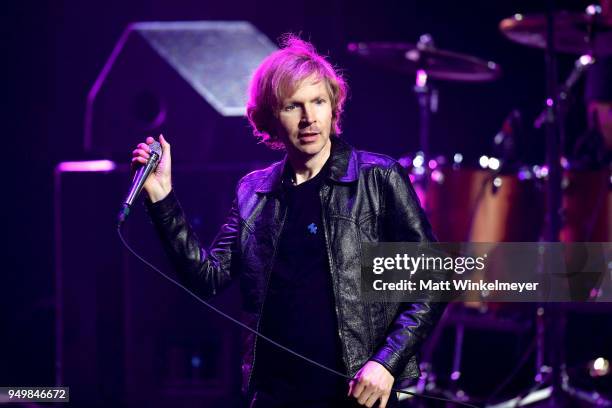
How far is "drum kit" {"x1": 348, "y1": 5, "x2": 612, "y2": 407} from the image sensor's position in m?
4.49

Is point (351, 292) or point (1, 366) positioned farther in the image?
point (1, 366)

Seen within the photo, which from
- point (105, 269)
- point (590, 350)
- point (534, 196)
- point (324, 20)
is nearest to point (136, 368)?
point (105, 269)

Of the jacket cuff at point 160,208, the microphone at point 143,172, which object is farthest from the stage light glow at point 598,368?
the microphone at point 143,172

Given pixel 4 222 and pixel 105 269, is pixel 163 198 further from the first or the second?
pixel 4 222

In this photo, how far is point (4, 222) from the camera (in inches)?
219

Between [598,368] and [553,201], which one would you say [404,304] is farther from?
[598,368]

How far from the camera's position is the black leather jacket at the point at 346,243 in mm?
2361

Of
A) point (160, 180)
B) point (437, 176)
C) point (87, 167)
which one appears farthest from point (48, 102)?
point (160, 180)

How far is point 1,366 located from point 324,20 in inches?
126

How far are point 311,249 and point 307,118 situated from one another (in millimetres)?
396

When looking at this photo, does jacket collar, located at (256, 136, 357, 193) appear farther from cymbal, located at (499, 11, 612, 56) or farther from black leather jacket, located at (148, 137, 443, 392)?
cymbal, located at (499, 11, 612, 56)

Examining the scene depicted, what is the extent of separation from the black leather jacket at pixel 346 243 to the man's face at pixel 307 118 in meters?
0.09

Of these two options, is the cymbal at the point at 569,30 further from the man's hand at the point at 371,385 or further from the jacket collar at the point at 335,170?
the man's hand at the point at 371,385

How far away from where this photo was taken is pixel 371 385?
2.23 metres
